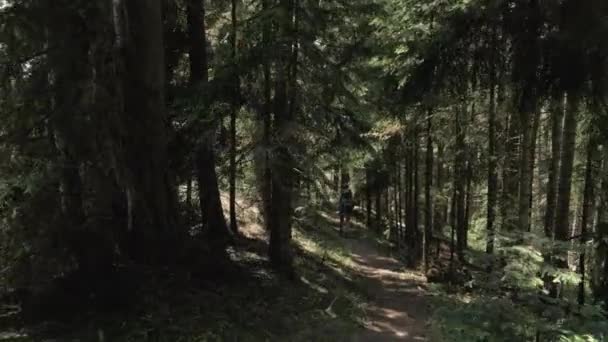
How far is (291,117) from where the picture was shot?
1063 cm

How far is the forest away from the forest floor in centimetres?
5

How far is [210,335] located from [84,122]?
11.9 feet

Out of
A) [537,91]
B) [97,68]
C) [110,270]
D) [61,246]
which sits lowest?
[110,270]

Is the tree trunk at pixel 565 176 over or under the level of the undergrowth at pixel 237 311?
over

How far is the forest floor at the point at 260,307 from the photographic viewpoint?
6.89 m

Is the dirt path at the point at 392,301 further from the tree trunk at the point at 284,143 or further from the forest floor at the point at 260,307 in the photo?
the tree trunk at the point at 284,143

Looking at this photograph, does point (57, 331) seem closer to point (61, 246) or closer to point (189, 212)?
point (61, 246)

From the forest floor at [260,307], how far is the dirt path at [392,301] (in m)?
0.03

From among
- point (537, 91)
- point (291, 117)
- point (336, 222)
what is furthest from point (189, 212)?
point (336, 222)

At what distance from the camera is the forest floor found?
6.89 m

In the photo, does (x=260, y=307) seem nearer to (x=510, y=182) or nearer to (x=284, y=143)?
(x=284, y=143)

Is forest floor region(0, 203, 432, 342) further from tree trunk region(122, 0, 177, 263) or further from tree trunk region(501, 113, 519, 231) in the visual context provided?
tree trunk region(501, 113, 519, 231)

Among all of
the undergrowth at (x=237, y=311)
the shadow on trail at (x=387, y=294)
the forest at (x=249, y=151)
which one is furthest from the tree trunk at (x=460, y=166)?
the undergrowth at (x=237, y=311)

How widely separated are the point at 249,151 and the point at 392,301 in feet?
19.7
